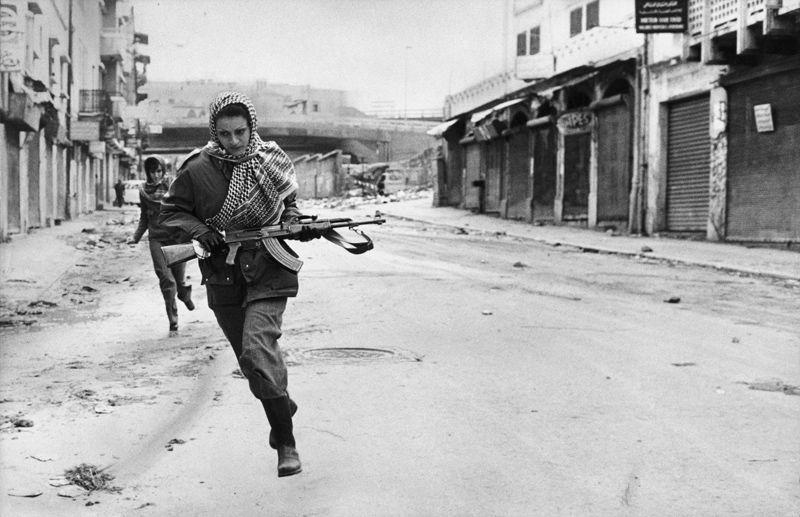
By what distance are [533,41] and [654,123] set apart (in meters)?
14.3

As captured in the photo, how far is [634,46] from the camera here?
27250 millimetres

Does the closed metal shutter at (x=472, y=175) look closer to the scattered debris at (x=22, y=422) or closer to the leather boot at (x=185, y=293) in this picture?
the leather boot at (x=185, y=293)

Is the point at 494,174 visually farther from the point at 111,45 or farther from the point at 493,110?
the point at 111,45

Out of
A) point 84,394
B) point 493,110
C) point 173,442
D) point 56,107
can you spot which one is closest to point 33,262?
point 84,394

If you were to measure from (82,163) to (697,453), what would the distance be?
142ft

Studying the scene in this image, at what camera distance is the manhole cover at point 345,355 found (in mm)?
7605

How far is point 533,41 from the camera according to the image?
3822 centimetres

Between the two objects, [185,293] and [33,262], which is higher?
[185,293]

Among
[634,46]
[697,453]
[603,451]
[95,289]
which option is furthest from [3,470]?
[634,46]

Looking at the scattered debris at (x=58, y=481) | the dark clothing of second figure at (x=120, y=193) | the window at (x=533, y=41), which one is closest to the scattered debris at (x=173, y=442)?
the scattered debris at (x=58, y=481)

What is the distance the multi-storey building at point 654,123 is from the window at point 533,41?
0.07 m

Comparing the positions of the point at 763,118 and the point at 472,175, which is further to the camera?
the point at 472,175

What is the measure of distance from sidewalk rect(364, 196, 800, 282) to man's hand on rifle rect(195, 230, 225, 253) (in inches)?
449

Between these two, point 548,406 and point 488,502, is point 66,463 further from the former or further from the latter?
point 548,406
